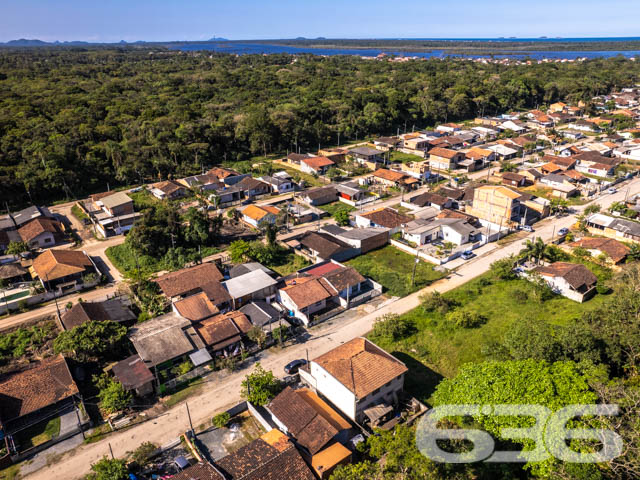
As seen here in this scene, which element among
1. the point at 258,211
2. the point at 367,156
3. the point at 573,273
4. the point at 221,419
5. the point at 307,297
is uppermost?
the point at 367,156

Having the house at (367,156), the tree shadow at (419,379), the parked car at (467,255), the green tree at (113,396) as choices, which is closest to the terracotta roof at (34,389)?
the green tree at (113,396)

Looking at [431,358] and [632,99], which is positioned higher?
[632,99]

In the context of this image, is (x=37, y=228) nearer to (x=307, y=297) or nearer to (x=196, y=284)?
(x=196, y=284)

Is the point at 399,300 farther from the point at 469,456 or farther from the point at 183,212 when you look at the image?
the point at 183,212

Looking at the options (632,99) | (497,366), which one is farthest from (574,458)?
(632,99)

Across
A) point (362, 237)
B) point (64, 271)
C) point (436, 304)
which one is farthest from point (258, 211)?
point (436, 304)

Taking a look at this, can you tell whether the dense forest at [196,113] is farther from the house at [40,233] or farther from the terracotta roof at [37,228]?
the house at [40,233]

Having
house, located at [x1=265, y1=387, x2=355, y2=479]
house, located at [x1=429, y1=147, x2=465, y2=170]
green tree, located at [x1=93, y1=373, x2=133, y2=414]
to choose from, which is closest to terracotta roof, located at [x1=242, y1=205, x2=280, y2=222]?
green tree, located at [x1=93, y1=373, x2=133, y2=414]
